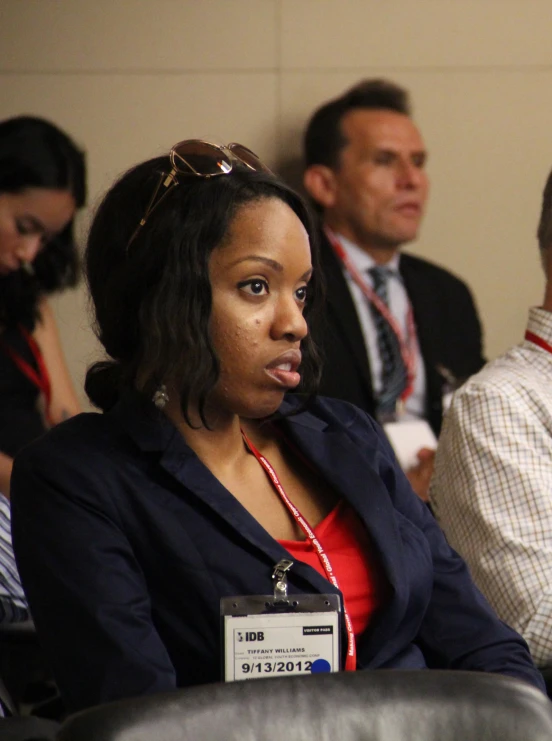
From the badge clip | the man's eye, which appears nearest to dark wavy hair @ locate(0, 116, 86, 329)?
the man's eye

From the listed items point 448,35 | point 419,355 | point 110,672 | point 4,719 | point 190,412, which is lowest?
point 419,355

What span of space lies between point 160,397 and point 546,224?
1.10 metres

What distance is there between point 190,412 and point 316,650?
374 mm

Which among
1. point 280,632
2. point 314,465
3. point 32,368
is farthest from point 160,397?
point 32,368

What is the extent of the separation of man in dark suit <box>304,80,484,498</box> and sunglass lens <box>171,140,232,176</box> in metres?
2.17

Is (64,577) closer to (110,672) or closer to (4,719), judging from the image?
(110,672)

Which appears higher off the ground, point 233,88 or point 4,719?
point 233,88

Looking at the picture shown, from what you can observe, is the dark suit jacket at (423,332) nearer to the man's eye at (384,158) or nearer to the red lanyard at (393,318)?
the red lanyard at (393,318)

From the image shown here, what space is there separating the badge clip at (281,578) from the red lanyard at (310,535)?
0.09 metres

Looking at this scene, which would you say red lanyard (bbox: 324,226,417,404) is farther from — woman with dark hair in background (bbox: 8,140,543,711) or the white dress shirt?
woman with dark hair in background (bbox: 8,140,543,711)

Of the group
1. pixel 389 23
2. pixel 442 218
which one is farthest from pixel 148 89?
pixel 442 218

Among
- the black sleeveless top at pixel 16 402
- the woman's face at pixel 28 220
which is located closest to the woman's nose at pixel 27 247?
the woman's face at pixel 28 220

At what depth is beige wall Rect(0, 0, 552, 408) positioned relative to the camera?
3.93 meters

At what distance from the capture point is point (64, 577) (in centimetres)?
137
